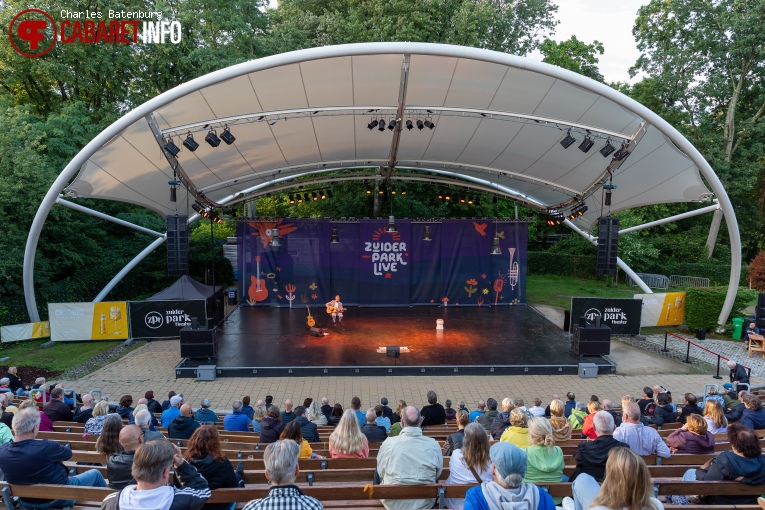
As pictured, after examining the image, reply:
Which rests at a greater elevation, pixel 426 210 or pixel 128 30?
pixel 128 30

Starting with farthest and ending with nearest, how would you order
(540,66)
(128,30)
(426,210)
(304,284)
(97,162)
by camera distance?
(426,210) → (128,30) → (304,284) → (97,162) → (540,66)

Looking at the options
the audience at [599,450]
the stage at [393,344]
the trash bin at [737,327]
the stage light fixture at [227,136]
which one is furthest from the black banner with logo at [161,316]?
the trash bin at [737,327]

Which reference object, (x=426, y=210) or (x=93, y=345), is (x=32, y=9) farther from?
(x=426, y=210)

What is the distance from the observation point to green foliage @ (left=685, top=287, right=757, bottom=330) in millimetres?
15148

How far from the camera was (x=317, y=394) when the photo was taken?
10.2 meters

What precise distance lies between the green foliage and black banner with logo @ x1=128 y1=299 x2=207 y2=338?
14.8 meters

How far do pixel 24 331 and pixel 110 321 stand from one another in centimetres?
217

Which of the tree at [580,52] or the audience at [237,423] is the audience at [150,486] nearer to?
the audience at [237,423]

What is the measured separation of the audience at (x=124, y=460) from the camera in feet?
11.1

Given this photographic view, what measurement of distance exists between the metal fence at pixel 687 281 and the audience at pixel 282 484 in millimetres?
27234

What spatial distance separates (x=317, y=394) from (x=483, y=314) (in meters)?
9.30

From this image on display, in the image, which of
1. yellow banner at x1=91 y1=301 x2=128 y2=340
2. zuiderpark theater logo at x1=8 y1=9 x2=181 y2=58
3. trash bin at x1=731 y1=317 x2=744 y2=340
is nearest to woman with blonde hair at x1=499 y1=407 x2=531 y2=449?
yellow banner at x1=91 y1=301 x2=128 y2=340

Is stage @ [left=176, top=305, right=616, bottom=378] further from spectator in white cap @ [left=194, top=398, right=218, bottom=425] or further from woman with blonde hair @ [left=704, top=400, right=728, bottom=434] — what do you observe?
woman with blonde hair @ [left=704, top=400, right=728, bottom=434]

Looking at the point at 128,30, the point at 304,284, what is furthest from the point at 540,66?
the point at 128,30
